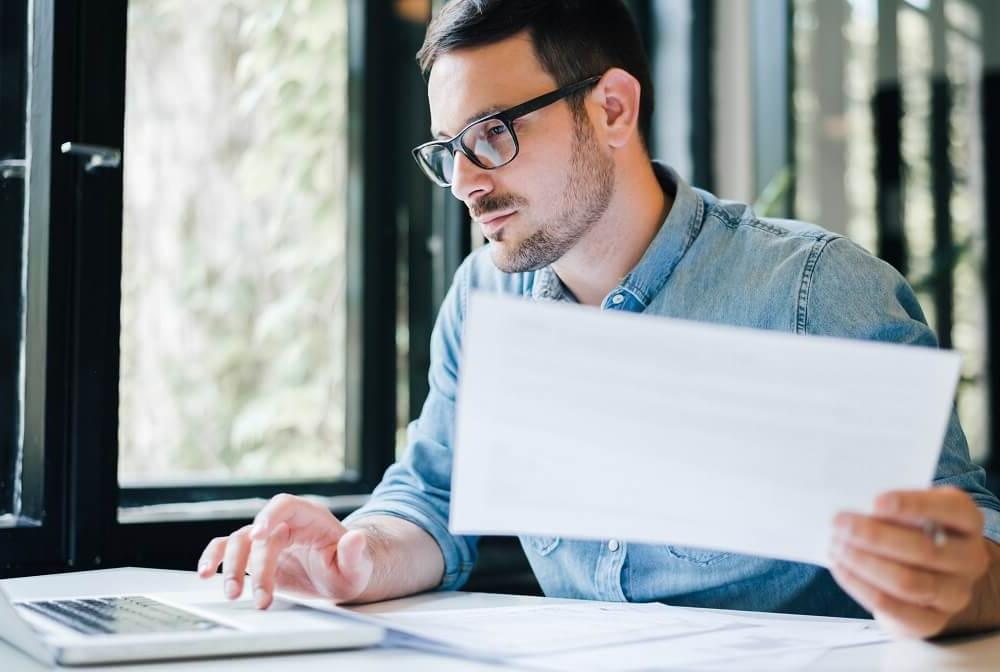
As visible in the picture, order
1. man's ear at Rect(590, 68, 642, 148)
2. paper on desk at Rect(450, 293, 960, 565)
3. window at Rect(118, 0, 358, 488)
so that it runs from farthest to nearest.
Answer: window at Rect(118, 0, 358, 488) < man's ear at Rect(590, 68, 642, 148) < paper on desk at Rect(450, 293, 960, 565)

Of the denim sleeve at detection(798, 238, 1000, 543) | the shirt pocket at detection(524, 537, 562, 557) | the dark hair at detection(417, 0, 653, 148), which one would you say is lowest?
the shirt pocket at detection(524, 537, 562, 557)

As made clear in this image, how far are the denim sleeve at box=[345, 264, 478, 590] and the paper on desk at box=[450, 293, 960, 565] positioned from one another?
55 cm

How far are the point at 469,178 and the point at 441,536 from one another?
1.46 feet

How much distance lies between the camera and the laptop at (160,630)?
0.74 m

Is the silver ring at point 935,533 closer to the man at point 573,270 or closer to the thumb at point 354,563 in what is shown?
the man at point 573,270

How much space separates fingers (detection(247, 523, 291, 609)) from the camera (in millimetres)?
955

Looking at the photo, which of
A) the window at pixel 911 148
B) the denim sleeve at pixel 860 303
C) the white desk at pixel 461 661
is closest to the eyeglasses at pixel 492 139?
the denim sleeve at pixel 860 303

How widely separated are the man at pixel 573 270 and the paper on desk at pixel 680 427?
33 centimetres

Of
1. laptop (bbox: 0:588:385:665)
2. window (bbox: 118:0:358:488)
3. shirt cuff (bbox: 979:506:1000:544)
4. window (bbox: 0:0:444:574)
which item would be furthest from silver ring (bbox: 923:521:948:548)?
window (bbox: 118:0:358:488)

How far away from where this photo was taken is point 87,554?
4.82 ft

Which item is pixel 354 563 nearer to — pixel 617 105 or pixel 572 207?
pixel 572 207

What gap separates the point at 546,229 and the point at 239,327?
127 cm

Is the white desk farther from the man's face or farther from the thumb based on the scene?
the man's face

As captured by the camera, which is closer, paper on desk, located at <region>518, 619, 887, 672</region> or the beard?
paper on desk, located at <region>518, 619, 887, 672</region>
